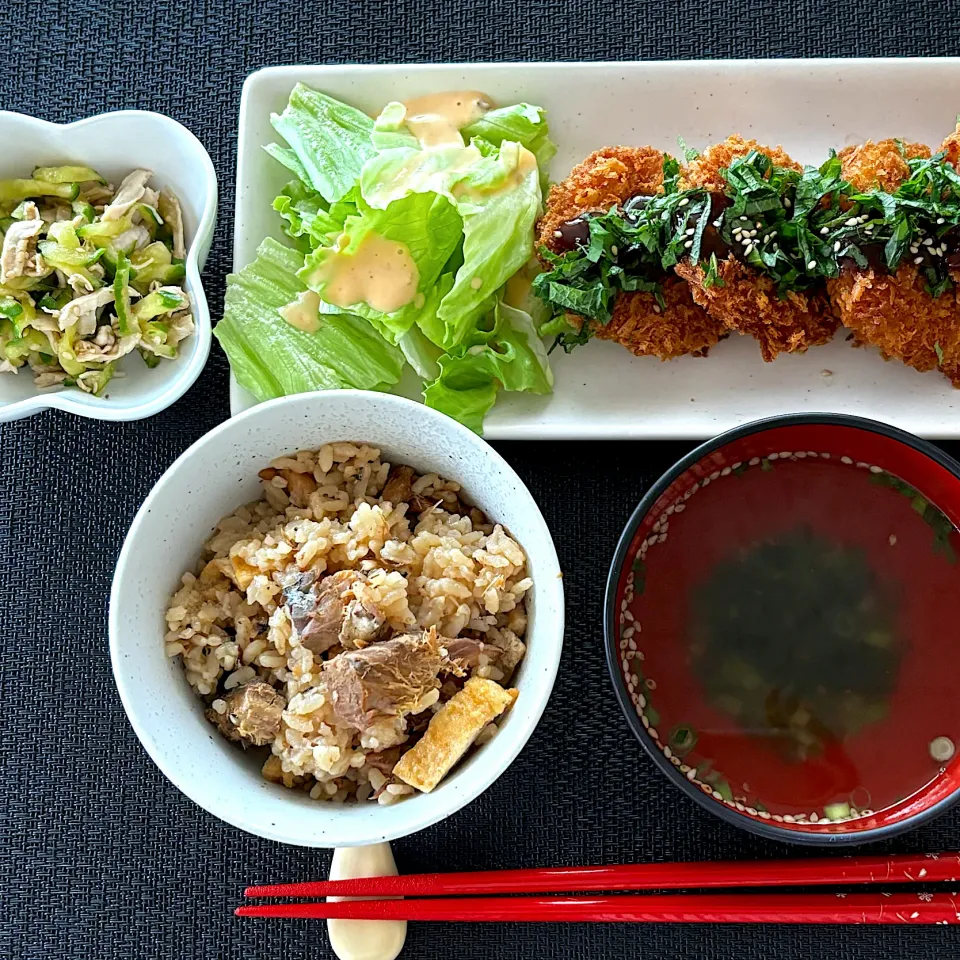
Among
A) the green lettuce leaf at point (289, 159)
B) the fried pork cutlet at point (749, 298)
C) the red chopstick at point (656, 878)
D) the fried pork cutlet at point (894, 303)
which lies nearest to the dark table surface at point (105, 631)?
the red chopstick at point (656, 878)

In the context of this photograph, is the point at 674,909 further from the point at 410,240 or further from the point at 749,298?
the point at 410,240

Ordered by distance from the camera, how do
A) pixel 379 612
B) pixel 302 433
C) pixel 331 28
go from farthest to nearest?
pixel 331 28 → pixel 302 433 → pixel 379 612

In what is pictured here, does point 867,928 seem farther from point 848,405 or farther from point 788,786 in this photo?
point 848,405

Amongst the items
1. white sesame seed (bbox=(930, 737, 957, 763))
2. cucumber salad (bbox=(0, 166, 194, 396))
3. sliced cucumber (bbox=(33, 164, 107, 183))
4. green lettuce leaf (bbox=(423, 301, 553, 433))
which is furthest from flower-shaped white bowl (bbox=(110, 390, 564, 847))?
sliced cucumber (bbox=(33, 164, 107, 183))

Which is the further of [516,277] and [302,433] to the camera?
[516,277]

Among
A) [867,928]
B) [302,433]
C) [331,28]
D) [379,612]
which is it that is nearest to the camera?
[379,612]

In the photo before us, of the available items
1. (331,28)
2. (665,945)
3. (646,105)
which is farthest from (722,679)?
(331,28)

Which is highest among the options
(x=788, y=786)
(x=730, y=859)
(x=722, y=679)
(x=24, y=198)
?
(x=24, y=198)

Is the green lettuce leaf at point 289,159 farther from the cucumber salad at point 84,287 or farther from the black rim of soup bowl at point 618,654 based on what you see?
the black rim of soup bowl at point 618,654

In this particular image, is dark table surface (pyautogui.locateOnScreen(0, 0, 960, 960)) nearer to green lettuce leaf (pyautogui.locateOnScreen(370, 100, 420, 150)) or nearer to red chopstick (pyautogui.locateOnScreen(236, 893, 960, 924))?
red chopstick (pyautogui.locateOnScreen(236, 893, 960, 924))
